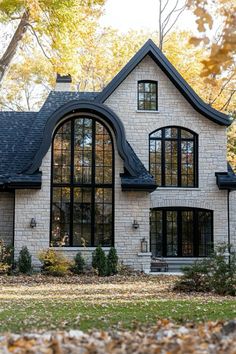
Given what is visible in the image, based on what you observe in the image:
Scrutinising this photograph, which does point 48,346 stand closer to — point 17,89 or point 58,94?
point 58,94

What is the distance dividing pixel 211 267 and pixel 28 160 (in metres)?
9.34

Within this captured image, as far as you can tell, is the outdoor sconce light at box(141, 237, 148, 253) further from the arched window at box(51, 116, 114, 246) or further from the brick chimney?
the brick chimney

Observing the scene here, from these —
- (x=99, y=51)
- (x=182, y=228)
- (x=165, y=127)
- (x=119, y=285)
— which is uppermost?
(x=99, y=51)

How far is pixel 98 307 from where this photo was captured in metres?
10.9

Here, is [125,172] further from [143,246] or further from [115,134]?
[143,246]

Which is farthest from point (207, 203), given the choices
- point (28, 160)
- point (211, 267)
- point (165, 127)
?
point (211, 267)

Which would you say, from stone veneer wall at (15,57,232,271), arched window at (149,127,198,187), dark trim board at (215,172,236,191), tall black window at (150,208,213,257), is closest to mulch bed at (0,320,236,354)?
stone veneer wall at (15,57,232,271)

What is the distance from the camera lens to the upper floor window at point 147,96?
23250 millimetres

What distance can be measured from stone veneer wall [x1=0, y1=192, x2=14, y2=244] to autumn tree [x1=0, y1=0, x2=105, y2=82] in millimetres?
4272

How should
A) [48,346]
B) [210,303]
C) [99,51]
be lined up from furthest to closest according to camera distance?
1. [99,51]
2. [210,303]
3. [48,346]

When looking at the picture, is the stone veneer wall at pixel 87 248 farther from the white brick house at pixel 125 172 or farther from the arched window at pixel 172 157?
the arched window at pixel 172 157

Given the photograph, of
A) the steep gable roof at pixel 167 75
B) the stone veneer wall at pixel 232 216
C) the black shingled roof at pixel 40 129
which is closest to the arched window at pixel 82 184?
the black shingled roof at pixel 40 129

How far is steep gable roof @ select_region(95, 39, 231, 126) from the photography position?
22.5 meters

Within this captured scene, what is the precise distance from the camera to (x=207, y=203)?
75.2 ft
